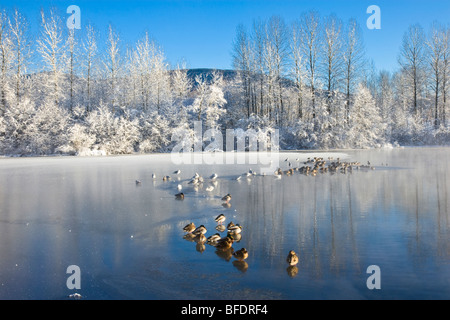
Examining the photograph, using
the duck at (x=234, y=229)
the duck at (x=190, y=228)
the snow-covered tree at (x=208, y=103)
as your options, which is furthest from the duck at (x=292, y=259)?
the snow-covered tree at (x=208, y=103)

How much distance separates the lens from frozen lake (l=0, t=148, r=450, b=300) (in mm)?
3154

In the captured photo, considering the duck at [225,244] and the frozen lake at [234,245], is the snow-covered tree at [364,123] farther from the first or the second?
the duck at [225,244]

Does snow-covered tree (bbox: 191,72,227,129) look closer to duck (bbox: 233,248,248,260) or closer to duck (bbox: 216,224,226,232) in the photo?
duck (bbox: 216,224,226,232)

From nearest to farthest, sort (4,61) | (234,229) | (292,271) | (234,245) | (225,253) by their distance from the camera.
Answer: (292,271) < (225,253) < (234,245) < (234,229) < (4,61)

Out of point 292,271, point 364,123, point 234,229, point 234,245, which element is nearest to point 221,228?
point 234,229

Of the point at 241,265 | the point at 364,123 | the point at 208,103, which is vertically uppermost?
the point at 208,103

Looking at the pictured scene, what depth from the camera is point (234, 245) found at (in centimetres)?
443

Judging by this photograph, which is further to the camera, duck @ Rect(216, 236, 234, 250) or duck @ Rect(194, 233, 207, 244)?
duck @ Rect(194, 233, 207, 244)

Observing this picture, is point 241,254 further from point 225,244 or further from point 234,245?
point 234,245

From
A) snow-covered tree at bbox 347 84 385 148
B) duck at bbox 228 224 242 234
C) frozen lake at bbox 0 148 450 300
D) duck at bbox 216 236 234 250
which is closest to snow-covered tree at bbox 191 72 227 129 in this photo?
snow-covered tree at bbox 347 84 385 148

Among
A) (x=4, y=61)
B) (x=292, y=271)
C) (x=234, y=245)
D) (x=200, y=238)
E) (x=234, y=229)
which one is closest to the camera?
(x=292, y=271)

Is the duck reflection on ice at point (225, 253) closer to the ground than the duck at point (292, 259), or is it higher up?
closer to the ground

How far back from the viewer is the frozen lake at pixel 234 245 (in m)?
3.15
